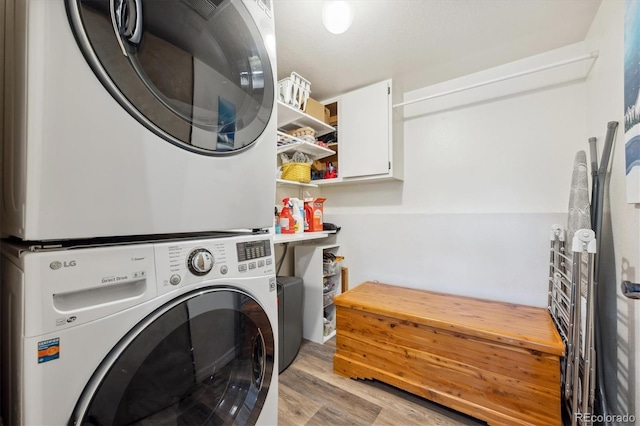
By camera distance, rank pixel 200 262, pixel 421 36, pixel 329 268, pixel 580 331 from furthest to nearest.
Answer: pixel 329 268
pixel 421 36
pixel 580 331
pixel 200 262

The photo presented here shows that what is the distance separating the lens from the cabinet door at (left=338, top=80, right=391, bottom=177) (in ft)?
6.36

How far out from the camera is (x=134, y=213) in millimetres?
590

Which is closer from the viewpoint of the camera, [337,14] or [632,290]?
[632,290]

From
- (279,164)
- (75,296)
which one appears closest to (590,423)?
(75,296)

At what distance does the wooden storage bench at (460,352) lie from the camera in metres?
1.18

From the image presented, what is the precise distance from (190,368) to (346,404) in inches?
43.0

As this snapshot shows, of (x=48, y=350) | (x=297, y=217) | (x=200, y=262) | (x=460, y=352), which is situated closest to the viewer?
(x=48, y=350)

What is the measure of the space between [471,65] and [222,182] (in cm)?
201

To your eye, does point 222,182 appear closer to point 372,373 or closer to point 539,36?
point 372,373

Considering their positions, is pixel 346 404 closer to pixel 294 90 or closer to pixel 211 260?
pixel 211 260

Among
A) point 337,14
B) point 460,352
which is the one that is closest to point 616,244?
point 460,352

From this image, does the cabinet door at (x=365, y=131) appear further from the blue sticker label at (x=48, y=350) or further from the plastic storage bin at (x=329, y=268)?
the blue sticker label at (x=48, y=350)

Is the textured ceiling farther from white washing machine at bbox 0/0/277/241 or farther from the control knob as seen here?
the control knob

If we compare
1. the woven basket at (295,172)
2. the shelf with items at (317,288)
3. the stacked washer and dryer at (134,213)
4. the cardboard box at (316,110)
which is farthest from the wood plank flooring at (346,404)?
the cardboard box at (316,110)
